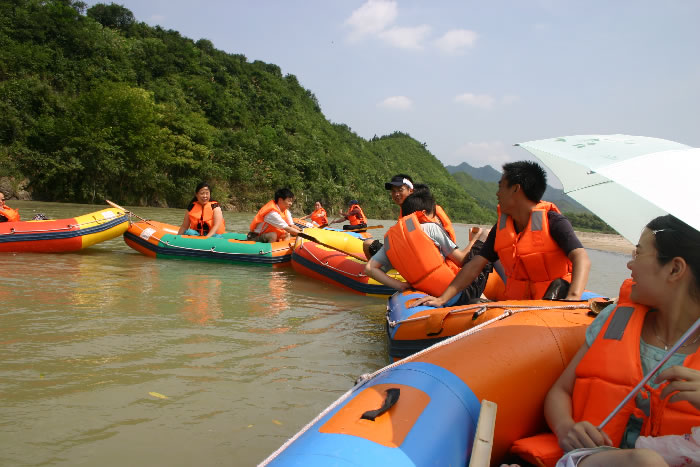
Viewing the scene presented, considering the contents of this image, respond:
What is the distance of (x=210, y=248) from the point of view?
25.3 ft

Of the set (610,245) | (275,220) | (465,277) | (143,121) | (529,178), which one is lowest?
(610,245)

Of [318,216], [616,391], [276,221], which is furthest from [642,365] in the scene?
[318,216]

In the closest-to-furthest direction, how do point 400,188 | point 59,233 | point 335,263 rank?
point 400,188 < point 335,263 < point 59,233

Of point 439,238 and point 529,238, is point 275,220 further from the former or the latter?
point 529,238

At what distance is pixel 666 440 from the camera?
127cm

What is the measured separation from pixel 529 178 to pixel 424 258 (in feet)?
3.50

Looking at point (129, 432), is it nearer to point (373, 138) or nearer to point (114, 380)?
point (114, 380)

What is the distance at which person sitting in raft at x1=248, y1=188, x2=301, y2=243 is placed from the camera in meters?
8.01

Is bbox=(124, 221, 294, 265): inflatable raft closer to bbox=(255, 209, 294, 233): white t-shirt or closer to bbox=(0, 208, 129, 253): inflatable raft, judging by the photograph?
bbox=(255, 209, 294, 233): white t-shirt

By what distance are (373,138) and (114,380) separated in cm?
8269

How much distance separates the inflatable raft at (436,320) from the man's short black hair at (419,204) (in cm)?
92

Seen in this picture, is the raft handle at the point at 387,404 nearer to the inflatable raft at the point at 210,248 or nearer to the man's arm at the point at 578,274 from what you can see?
the man's arm at the point at 578,274

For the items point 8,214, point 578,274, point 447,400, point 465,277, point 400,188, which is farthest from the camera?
point 8,214

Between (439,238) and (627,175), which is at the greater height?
(627,175)
